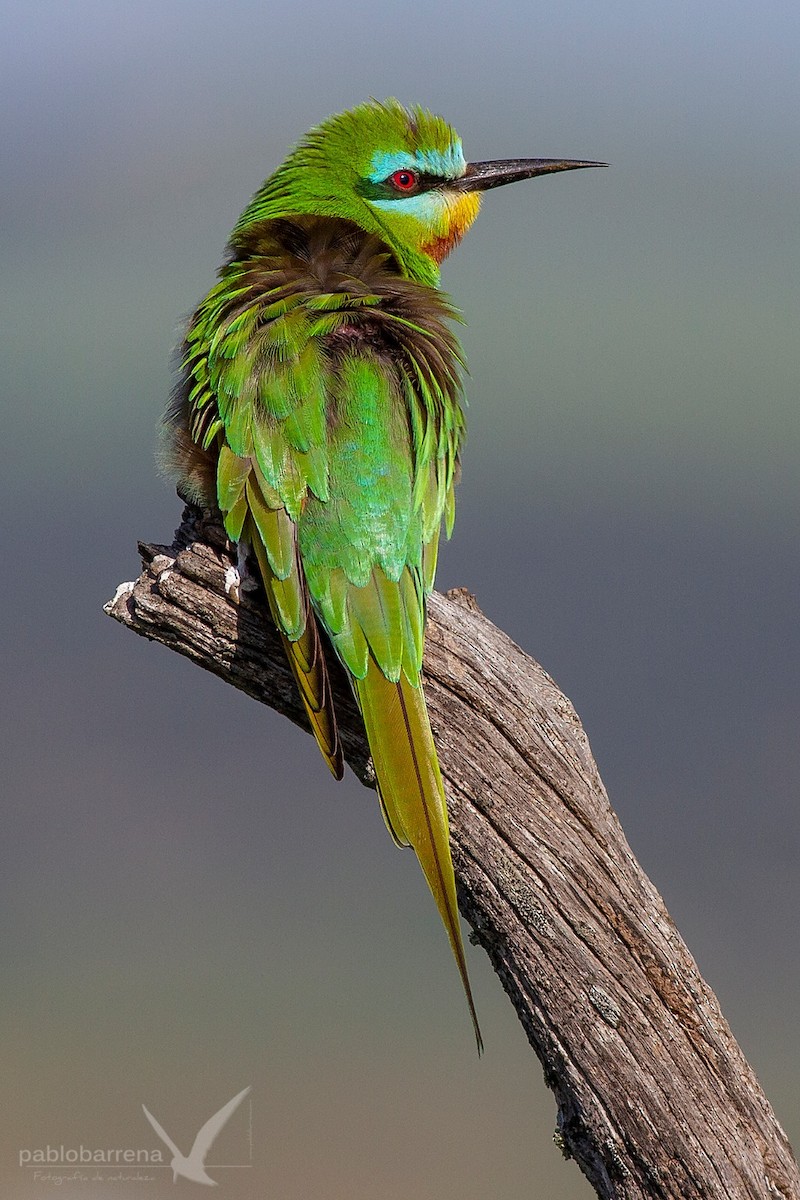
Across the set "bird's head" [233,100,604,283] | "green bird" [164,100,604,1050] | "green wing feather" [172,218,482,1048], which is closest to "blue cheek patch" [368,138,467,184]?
"bird's head" [233,100,604,283]

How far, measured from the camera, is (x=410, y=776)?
1832 millimetres

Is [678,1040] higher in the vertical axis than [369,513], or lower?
lower

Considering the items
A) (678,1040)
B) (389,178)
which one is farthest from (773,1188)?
(389,178)

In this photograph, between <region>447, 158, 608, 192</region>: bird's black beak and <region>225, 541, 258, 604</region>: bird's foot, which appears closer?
<region>225, 541, 258, 604</region>: bird's foot

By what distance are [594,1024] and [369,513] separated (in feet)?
2.96

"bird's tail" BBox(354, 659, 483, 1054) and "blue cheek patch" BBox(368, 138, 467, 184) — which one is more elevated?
"blue cheek patch" BBox(368, 138, 467, 184)

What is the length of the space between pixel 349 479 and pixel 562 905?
79 centimetres

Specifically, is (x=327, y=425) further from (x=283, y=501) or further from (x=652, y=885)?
(x=652, y=885)

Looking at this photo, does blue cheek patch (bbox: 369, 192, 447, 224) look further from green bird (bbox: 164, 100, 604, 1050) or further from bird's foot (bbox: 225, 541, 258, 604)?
bird's foot (bbox: 225, 541, 258, 604)

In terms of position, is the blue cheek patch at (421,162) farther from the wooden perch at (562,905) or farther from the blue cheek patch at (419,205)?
the wooden perch at (562,905)

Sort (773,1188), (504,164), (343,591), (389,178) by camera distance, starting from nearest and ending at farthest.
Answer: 1. (773,1188)
2. (343,591)
3. (389,178)
4. (504,164)

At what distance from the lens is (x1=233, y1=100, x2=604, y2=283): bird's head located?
2.55 meters

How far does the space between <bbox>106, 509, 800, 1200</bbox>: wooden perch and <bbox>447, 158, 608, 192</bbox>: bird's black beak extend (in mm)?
1190

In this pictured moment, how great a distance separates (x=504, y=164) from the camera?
2.85 m
